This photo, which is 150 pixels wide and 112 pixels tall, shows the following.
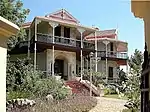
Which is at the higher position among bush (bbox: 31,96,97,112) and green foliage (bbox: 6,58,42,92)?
green foliage (bbox: 6,58,42,92)

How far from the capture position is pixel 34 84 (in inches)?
852

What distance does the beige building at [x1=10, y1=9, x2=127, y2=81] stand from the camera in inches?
1218

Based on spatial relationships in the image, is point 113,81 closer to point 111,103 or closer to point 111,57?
point 111,57

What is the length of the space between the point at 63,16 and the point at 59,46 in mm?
4830

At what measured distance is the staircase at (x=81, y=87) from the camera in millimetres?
27525

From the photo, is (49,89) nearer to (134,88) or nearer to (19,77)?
(19,77)

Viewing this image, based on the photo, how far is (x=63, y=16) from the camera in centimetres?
3491

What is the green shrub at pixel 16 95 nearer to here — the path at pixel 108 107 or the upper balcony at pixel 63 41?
the path at pixel 108 107

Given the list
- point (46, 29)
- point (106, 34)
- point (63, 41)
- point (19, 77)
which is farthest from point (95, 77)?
point (106, 34)

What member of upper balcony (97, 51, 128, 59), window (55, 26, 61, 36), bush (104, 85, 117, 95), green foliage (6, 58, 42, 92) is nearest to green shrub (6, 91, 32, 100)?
green foliage (6, 58, 42, 92)

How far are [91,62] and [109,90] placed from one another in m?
4.37

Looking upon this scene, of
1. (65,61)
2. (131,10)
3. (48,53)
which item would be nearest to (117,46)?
(65,61)

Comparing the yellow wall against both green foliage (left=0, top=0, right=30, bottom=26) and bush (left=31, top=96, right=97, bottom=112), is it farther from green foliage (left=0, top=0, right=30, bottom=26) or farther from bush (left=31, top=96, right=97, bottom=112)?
green foliage (left=0, top=0, right=30, bottom=26)

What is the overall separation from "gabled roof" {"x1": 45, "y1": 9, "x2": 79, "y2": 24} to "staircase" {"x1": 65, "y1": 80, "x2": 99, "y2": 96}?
7515 mm
